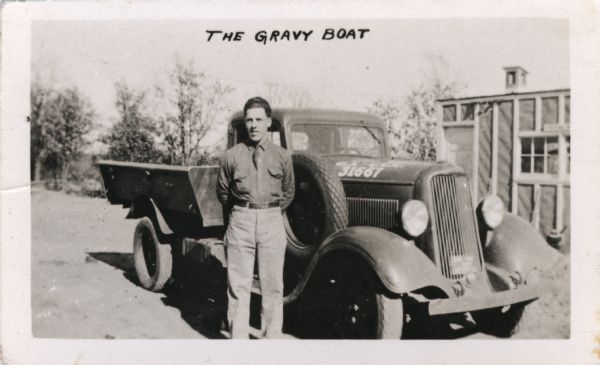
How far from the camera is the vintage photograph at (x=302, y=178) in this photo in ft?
11.1

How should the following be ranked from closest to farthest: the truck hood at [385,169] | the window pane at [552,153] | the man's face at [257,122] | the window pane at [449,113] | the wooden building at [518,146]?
the man's face at [257,122] → the truck hood at [385,169] → the wooden building at [518,146] → the window pane at [552,153] → the window pane at [449,113]

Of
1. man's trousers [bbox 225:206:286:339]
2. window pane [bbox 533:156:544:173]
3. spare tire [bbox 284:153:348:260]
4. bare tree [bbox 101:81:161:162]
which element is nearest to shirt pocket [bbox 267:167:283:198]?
man's trousers [bbox 225:206:286:339]

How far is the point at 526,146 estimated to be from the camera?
489 centimetres

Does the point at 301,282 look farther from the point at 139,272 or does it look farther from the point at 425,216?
the point at 139,272

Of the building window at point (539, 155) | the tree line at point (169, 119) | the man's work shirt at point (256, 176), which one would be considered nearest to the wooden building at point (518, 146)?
the building window at point (539, 155)

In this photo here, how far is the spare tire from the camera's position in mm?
3488

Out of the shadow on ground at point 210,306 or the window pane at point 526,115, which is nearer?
the shadow on ground at point 210,306

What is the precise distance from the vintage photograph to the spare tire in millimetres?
13

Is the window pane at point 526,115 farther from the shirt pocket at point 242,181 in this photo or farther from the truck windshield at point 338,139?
the shirt pocket at point 242,181

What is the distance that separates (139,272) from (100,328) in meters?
1.12

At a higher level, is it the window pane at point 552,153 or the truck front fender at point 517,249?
the window pane at point 552,153

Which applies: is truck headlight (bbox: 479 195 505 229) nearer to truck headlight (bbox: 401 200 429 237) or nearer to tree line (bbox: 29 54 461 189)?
truck headlight (bbox: 401 200 429 237)

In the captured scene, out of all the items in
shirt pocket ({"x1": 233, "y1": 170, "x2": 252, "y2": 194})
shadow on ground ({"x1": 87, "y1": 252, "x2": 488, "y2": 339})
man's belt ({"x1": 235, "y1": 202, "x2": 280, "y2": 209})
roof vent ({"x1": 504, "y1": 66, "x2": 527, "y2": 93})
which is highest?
roof vent ({"x1": 504, "y1": 66, "x2": 527, "y2": 93})

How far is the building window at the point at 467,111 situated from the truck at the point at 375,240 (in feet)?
3.27
